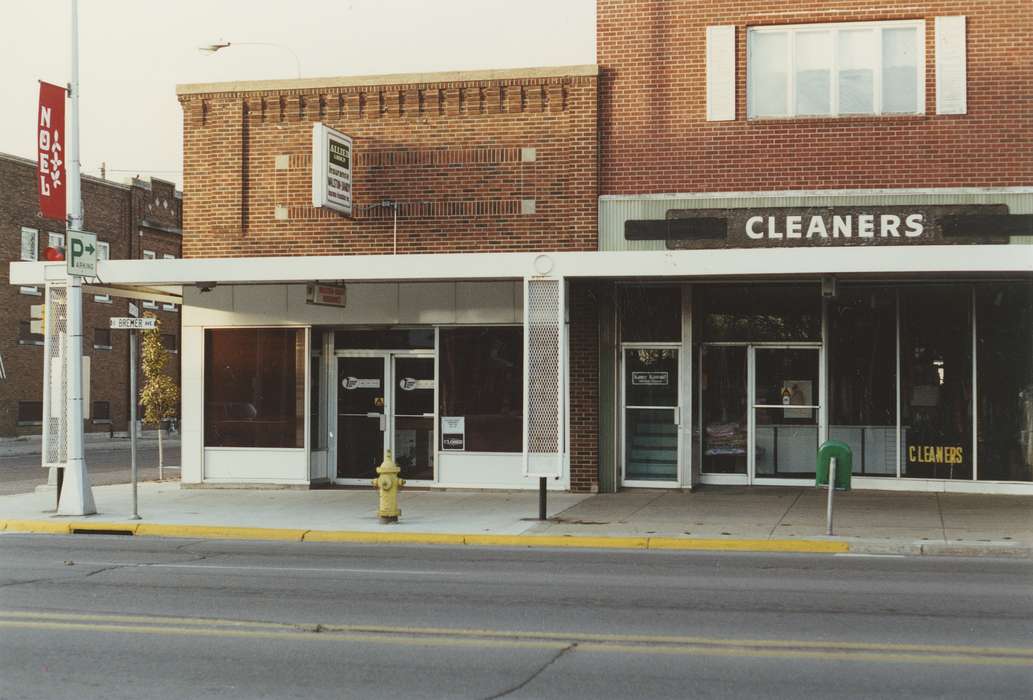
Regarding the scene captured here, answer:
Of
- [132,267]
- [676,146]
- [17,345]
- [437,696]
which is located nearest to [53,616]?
[437,696]

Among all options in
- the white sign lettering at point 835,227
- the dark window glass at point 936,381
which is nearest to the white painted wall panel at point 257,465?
the white sign lettering at point 835,227

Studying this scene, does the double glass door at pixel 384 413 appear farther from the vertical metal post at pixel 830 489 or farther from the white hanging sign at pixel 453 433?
the vertical metal post at pixel 830 489

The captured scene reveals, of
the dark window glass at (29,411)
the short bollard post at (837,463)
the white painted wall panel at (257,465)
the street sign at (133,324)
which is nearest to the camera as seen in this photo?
the short bollard post at (837,463)

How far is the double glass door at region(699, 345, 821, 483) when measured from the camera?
18969 millimetres

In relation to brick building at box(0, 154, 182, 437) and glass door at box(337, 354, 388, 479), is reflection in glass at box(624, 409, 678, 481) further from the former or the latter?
brick building at box(0, 154, 182, 437)

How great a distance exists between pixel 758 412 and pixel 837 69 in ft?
18.5

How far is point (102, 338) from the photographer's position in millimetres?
45844

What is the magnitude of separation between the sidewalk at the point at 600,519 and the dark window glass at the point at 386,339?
2.49 metres

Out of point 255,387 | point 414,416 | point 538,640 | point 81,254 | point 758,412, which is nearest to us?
point 538,640

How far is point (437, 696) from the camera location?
6477 mm

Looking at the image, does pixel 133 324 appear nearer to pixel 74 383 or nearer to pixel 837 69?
pixel 74 383

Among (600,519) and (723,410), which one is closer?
(600,519)

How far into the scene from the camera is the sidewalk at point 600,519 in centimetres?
1361

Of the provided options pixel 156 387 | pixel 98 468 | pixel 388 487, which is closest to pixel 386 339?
pixel 388 487
